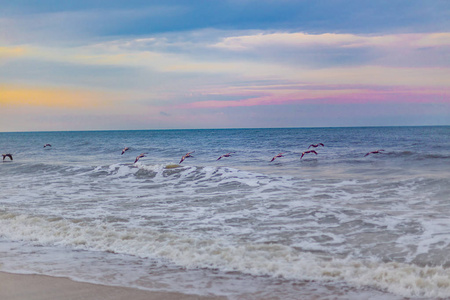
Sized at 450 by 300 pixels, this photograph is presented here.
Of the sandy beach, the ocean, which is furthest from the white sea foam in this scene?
the sandy beach

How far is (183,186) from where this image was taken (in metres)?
15.9

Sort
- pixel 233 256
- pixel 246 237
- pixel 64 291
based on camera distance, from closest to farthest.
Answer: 1. pixel 64 291
2. pixel 233 256
3. pixel 246 237

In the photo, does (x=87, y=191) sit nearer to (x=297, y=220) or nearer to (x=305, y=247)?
(x=297, y=220)

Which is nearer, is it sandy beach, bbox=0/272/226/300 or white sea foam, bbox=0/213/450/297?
sandy beach, bbox=0/272/226/300

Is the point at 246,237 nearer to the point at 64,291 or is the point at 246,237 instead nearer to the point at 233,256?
the point at 233,256

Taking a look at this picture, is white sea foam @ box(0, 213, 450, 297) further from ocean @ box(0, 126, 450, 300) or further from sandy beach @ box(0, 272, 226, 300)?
sandy beach @ box(0, 272, 226, 300)

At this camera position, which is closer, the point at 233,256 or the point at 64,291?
the point at 64,291

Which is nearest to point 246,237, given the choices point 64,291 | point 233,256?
point 233,256

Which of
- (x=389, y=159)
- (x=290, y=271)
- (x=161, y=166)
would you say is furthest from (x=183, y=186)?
(x=389, y=159)

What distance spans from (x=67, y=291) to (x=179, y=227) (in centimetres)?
382

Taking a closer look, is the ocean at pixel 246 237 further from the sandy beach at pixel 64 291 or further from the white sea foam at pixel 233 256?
the sandy beach at pixel 64 291

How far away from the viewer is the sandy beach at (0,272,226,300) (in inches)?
195

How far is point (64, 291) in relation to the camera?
5145 mm

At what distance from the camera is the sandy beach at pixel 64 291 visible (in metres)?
4.95
